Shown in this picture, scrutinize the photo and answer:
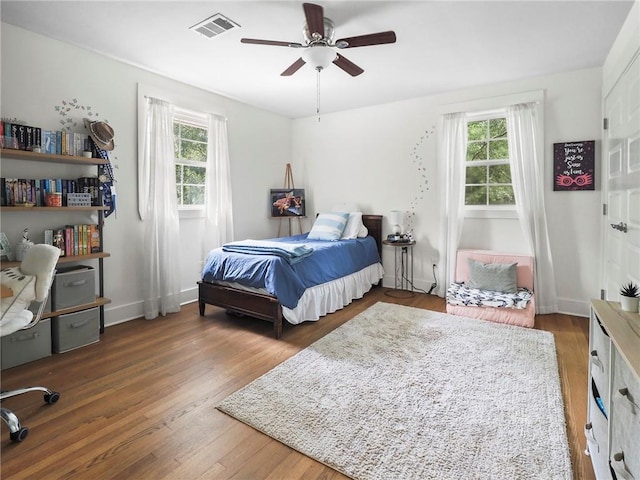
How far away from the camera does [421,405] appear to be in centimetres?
200

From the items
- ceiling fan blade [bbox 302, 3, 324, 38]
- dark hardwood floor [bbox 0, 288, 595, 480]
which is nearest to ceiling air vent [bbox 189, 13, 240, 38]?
ceiling fan blade [bbox 302, 3, 324, 38]

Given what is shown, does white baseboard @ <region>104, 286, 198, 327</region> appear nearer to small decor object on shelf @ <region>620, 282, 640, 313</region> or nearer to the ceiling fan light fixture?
the ceiling fan light fixture

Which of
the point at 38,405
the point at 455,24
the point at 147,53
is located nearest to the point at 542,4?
the point at 455,24

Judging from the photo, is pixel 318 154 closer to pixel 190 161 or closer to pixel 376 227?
pixel 376 227

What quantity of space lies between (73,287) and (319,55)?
275 cm

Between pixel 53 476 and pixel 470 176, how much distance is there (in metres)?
4.48

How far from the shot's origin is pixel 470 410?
76.7 inches

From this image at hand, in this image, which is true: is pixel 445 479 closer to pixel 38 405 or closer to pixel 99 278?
pixel 38 405

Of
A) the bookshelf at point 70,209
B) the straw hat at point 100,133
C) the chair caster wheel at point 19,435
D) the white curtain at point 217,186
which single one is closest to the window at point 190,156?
the white curtain at point 217,186

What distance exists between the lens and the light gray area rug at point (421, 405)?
156cm

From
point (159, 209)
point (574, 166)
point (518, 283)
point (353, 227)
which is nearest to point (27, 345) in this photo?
point (159, 209)

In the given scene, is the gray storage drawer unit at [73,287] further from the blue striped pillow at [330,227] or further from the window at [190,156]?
the blue striped pillow at [330,227]

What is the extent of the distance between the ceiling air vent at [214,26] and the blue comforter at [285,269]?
1.90 metres

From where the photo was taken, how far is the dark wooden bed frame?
9.96ft
